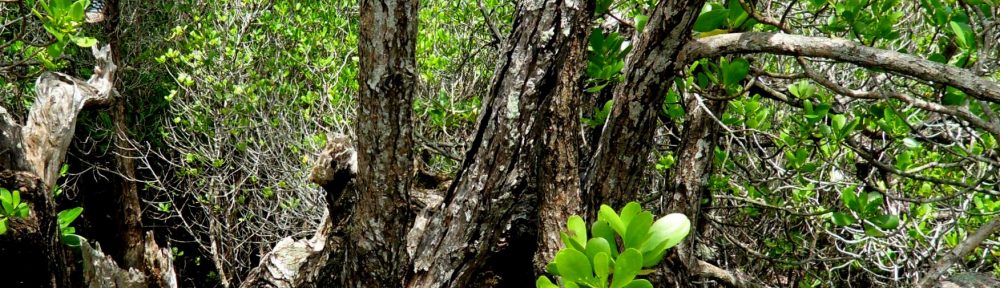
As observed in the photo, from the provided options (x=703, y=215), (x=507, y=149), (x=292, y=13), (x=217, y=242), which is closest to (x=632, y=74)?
(x=507, y=149)

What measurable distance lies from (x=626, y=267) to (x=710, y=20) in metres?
0.86

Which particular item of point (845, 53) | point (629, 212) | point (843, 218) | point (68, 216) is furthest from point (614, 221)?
point (68, 216)

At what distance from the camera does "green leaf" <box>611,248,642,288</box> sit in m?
1.18

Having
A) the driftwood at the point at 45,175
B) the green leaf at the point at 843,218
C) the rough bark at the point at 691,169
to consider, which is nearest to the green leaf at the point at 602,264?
the green leaf at the point at 843,218

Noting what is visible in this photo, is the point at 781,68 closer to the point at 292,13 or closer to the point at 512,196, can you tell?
the point at 512,196

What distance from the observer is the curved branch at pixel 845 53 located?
142 cm

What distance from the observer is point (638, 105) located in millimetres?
1932

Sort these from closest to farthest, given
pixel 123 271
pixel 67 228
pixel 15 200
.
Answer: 1. pixel 15 200
2. pixel 67 228
3. pixel 123 271

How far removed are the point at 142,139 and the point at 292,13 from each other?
2506mm

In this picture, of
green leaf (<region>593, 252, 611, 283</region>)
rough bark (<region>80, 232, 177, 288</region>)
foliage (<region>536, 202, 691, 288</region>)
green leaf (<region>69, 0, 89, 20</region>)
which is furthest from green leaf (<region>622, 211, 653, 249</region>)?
rough bark (<region>80, 232, 177, 288</region>)

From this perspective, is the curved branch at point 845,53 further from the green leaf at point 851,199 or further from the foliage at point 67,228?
the foliage at point 67,228

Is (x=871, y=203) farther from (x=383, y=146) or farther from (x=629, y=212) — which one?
(x=383, y=146)

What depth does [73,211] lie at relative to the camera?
3221 millimetres

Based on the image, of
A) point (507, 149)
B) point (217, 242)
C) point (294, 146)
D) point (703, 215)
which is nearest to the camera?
point (507, 149)
